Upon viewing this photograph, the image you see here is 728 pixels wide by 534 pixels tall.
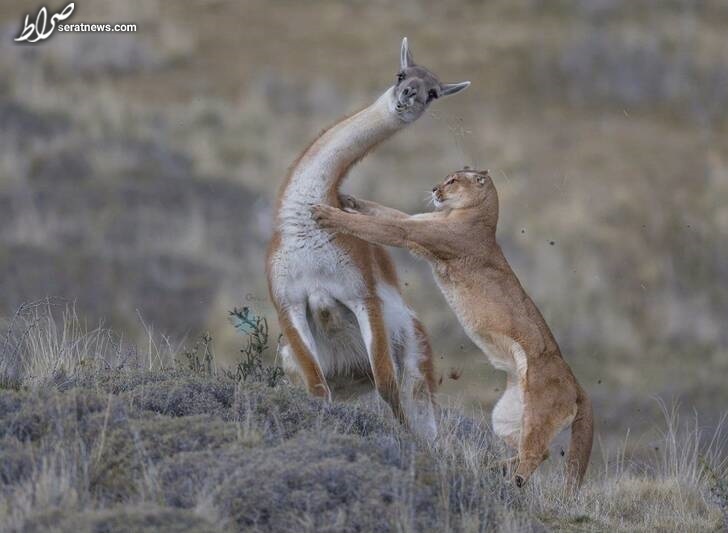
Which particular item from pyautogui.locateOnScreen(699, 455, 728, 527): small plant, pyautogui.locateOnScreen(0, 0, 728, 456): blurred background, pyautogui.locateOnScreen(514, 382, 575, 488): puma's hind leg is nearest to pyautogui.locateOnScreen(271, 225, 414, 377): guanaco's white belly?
pyautogui.locateOnScreen(514, 382, 575, 488): puma's hind leg

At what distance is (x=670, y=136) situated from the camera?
3183 centimetres

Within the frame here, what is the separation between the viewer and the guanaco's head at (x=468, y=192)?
12.2 meters

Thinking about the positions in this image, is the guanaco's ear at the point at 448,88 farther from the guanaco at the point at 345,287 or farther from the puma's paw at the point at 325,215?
the puma's paw at the point at 325,215

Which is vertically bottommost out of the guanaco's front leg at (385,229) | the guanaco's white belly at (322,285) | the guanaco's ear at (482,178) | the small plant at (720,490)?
the small plant at (720,490)

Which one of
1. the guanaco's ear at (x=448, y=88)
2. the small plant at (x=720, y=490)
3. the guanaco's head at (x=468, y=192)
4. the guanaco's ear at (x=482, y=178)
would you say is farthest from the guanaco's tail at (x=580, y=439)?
the guanaco's ear at (x=448, y=88)

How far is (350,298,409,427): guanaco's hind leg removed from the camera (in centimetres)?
1175

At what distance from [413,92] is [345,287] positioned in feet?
5.01

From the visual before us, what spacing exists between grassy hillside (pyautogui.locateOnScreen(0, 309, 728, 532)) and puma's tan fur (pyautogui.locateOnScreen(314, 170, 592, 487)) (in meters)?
0.33

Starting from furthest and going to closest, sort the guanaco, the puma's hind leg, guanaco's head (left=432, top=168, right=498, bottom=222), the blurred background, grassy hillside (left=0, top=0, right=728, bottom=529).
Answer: the blurred background < grassy hillside (left=0, top=0, right=728, bottom=529) < guanaco's head (left=432, top=168, right=498, bottom=222) < the guanaco < the puma's hind leg

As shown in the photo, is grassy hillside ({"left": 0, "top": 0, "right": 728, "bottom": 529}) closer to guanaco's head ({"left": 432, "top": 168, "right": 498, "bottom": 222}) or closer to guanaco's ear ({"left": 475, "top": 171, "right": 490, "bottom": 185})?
guanaco's head ({"left": 432, "top": 168, "right": 498, "bottom": 222})

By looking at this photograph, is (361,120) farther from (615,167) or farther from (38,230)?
(615,167)

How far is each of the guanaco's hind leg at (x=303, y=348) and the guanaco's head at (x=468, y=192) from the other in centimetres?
141

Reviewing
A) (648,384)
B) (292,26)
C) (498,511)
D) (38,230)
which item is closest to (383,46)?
(292,26)

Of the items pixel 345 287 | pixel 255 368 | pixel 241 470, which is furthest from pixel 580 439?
pixel 241 470
